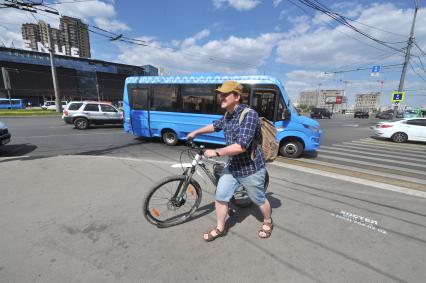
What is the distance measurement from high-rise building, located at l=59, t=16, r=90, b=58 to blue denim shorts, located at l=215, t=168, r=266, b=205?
1456 cm

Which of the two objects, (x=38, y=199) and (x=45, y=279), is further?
(x=38, y=199)

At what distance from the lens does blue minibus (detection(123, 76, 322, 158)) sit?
6684mm

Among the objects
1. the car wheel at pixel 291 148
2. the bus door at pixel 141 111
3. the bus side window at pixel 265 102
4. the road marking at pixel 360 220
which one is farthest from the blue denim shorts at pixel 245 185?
the bus door at pixel 141 111

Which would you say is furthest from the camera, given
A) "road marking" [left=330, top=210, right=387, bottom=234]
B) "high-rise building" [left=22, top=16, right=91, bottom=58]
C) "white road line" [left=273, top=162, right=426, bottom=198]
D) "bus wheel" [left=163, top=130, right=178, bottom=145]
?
"high-rise building" [left=22, top=16, right=91, bottom=58]

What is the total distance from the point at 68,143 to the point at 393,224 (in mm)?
10126

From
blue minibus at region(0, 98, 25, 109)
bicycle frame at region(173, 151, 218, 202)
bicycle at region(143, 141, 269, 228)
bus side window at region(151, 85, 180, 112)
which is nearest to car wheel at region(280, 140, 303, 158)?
bus side window at region(151, 85, 180, 112)

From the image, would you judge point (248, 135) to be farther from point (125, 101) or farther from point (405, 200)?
point (125, 101)

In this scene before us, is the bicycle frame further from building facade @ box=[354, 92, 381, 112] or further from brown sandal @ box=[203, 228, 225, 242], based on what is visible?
building facade @ box=[354, 92, 381, 112]

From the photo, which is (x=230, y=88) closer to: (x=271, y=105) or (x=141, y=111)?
(x=271, y=105)

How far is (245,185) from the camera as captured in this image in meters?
2.37

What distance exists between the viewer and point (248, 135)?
2004 mm

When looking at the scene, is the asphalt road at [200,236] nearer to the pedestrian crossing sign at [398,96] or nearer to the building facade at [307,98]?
the pedestrian crossing sign at [398,96]

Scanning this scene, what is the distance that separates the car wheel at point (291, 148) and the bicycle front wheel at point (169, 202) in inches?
188

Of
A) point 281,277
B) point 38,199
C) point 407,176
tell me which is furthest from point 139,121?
point 407,176
